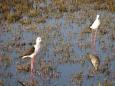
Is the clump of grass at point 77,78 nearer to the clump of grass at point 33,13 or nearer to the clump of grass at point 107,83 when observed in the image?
the clump of grass at point 107,83

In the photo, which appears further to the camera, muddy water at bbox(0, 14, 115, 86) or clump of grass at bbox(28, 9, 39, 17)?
clump of grass at bbox(28, 9, 39, 17)

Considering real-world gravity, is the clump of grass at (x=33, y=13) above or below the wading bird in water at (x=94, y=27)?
above

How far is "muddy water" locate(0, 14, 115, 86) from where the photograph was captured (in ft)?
38.9

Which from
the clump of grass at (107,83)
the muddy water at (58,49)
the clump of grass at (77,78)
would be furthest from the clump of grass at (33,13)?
the clump of grass at (107,83)

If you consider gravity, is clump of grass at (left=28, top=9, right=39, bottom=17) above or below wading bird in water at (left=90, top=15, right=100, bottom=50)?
above

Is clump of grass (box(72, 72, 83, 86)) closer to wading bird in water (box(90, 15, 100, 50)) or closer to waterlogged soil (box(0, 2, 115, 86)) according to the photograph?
waterlogged soil (box(0, 2, 115, 86))

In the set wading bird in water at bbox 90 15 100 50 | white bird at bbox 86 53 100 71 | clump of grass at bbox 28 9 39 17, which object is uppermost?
clump of grass at bbox 28 9 39 17

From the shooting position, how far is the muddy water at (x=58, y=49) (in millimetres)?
11867

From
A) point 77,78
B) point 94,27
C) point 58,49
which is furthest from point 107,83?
point 94,27

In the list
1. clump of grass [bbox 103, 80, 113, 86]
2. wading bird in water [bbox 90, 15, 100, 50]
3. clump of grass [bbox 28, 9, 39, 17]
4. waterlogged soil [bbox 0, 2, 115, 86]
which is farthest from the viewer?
clump of grass [bbox 28, 9, 39, 17]

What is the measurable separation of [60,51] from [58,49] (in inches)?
9.2

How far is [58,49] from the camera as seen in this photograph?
1468cm

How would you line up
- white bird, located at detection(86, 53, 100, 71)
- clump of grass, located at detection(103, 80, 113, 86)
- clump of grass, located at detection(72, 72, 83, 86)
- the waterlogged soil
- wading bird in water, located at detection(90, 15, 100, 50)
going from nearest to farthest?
clump of grass, located at detection(103, 80, 113, 86) < clump of grass, located at detection(72, 72, 83, 86) < the waterlogged soil < white bird, located at detection(86, 53, 100, 71) < wading bird in water, located at detection(90, 15, 100, 50)

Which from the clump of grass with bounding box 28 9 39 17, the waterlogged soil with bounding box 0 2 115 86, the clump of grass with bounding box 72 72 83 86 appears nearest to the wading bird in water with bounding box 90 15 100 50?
the waterlogged soil with bounding box 0 2 115 86
